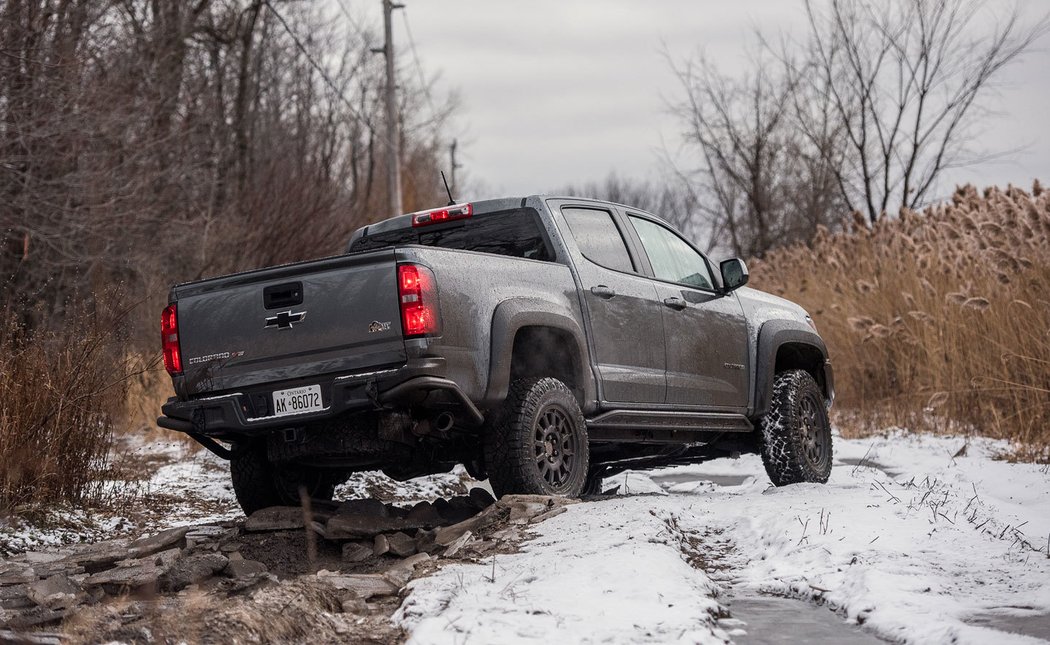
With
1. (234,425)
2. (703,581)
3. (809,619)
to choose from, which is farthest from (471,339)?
(809,619)

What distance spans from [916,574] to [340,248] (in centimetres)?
1501

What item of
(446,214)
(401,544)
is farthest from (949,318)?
(401,544)

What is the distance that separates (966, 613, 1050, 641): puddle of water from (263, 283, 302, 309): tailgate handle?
136 inches

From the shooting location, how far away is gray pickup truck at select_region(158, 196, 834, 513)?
234 inches

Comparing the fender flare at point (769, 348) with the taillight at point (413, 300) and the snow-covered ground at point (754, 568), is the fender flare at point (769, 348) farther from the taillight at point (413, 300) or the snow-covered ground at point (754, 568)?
the taillight at point (413, 300)

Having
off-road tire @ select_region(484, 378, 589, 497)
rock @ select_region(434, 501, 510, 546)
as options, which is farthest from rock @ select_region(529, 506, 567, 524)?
off-road tire @ select_region(484, 378, 589, 497)

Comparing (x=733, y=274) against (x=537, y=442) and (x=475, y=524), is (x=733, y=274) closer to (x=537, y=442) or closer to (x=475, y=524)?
(x=537, y=442)

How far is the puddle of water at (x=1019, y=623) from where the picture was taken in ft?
14.0

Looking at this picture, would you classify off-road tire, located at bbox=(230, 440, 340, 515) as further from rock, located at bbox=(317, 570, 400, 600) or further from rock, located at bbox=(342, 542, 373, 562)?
rock, located at bbox=(317, 570, 400, 600)

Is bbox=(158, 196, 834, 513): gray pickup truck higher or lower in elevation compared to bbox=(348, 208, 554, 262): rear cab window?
lower

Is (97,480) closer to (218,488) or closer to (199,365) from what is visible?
(218,488)

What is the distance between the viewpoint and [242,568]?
18.4 ft

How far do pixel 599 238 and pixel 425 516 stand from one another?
6.82 ft

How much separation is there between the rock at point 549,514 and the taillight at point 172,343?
2051 mm
